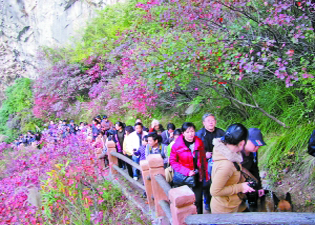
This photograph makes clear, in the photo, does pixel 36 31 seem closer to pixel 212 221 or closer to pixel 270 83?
pixel 270 83

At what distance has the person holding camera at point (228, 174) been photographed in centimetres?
202

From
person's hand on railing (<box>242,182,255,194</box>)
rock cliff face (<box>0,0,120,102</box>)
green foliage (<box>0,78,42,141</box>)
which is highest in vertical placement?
rock cliff face (<box>0,0,120,102</box>)

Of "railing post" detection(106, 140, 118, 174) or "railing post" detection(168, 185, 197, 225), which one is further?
"railing post" detection(106, 140, 118, 174)

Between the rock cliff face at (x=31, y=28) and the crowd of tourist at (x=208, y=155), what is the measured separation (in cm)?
1587

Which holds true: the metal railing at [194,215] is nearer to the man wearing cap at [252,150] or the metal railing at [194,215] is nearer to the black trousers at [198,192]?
the black trousers at [198,192]

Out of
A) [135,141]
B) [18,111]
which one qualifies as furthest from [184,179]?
[18,111]

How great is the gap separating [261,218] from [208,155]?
6.15ft

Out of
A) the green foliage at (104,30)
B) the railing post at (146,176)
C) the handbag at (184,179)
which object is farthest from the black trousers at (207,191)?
the green foliage at (104,30)

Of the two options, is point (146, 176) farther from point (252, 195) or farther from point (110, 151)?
point (110, 151)

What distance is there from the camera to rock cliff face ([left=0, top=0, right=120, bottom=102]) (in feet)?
62.2

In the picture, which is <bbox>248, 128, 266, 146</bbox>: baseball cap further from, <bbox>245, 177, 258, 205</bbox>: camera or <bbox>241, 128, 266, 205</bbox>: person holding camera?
<bbox>245, 177, 258, 205</bbox>: camera

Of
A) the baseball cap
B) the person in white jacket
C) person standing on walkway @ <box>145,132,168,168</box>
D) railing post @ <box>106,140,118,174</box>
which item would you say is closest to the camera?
the baseball cap

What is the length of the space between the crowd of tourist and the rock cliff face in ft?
52.1

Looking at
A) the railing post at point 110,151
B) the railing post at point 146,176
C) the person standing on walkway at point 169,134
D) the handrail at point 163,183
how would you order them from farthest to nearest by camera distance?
1. the railing post at point 110,151
2. the person standing on walkway at point 169,134
3. the railing post at point 146,176
4. the handrail at point 163,183
